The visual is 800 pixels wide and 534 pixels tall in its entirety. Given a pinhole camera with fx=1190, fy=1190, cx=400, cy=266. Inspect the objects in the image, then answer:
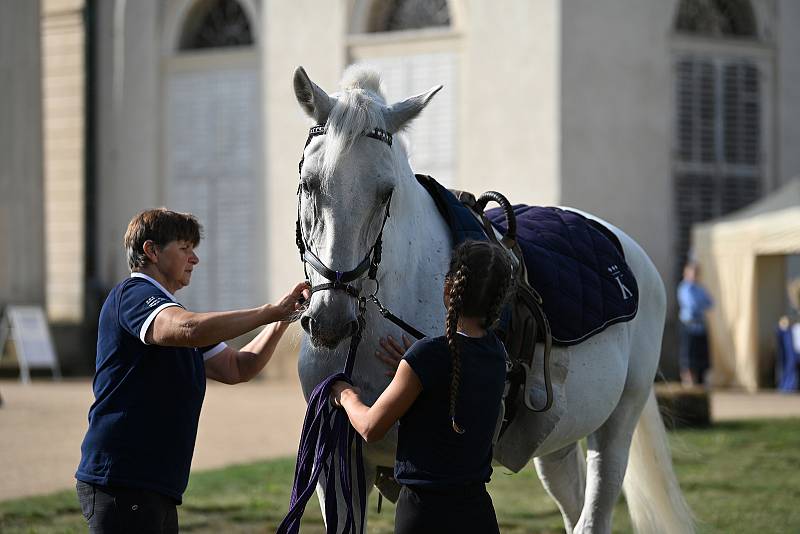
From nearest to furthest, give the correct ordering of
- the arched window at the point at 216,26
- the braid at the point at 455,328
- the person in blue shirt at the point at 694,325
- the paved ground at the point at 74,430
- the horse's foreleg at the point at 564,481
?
the braid at the point at 455,328, the horse's foreleg at the point at 564,481, the paved ground at the point at 74,430, the person in blue shirt at the point at 694,325, the arched window at the point at 216,26

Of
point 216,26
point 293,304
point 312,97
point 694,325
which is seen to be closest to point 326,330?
point 293,304

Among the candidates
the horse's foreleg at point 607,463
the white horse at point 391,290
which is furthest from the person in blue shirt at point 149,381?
the horse's foreleg at point 607,463

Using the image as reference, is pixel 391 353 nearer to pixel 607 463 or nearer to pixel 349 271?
pixel 349 271

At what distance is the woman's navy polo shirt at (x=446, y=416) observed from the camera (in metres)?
3.20

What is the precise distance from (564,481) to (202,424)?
268 inches

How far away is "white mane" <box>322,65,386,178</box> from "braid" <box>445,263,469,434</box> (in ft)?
2.03

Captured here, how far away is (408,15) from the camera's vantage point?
17.1 metres

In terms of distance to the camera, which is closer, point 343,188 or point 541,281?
point 343,188

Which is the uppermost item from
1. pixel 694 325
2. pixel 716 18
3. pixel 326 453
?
pixel 716 18

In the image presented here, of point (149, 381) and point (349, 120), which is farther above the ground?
point (349, 120)

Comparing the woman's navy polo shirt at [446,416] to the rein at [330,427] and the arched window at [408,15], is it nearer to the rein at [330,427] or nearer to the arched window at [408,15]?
the rein at [330,427]

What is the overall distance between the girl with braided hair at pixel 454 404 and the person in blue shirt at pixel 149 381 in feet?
1.77

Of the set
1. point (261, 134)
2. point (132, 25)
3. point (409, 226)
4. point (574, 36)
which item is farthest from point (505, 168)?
point (409, 226)

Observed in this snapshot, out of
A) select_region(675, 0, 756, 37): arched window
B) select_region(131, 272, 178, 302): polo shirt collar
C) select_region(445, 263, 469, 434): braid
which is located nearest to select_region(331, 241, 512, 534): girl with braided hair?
select_region(445, 263, 469, 434): braid
